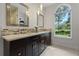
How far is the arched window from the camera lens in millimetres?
1721

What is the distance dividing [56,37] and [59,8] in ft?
1.53

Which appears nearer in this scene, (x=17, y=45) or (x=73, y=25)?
(x=17, y=45)

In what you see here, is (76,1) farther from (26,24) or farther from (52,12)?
(26,24)

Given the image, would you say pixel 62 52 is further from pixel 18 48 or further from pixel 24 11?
pixel 24 11

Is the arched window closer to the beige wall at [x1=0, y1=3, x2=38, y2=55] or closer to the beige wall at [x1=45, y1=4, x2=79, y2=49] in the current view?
the beige wall at [x1=45, y1=4, x2=79, y2=49]

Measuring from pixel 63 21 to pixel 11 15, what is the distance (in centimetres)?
84

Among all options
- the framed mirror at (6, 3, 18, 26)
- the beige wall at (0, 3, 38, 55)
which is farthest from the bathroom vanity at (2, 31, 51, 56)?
the framed mirror at (6, 3, 18, 26)

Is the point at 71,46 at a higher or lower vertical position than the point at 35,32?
lower

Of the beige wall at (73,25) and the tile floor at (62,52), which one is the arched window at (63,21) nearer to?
the beige wall at (73,25)

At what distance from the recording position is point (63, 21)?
175 centimetres

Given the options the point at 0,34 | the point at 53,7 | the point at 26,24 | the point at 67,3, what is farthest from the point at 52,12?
the point at 0,34

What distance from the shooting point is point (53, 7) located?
1.75 metres

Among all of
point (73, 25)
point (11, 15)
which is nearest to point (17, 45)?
point (11, 15)

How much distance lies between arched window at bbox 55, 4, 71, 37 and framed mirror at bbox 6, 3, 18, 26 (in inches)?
26.5
